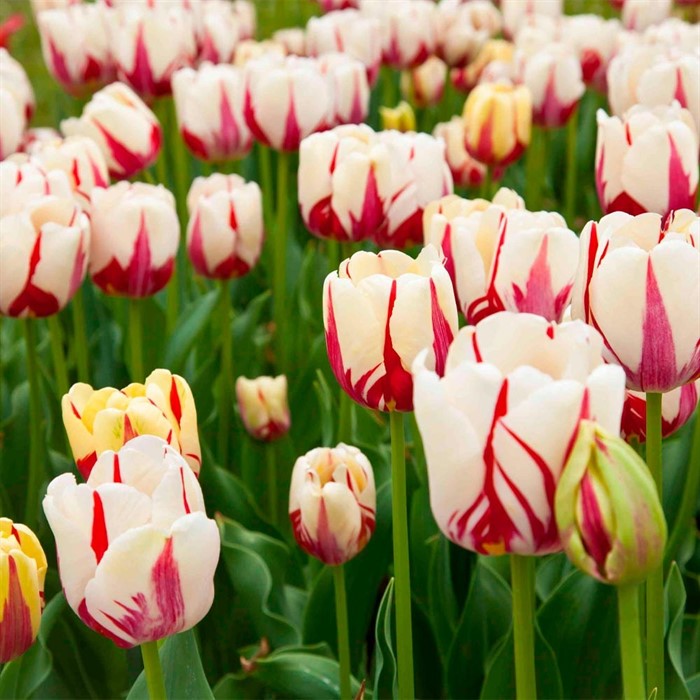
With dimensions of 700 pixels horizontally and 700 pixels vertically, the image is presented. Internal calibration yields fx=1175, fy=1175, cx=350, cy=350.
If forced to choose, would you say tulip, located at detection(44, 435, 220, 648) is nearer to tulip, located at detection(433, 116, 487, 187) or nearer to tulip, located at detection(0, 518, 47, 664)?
tulip, located at detection(0, 518, 47, 664)

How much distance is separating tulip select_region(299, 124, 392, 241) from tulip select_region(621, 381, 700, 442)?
51cm

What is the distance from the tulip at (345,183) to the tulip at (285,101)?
351mm

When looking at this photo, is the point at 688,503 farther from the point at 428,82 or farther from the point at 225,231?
the point at 428,82

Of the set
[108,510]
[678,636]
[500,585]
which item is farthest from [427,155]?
[108,510]

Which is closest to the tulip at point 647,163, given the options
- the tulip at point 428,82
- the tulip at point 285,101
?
the tulip at point 285,101

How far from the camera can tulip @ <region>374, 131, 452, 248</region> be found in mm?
1447

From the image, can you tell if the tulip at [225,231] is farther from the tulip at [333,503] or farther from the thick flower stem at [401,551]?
the thick flower stem at [401,551]

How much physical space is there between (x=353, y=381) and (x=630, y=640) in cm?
31

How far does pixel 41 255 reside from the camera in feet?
4.21

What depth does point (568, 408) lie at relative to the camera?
60cm

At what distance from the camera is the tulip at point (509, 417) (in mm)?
602

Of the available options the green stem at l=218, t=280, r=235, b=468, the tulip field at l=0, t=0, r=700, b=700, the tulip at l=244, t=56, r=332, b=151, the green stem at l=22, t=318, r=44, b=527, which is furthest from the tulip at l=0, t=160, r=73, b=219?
the tulip at l=244, t=56, r=332, b=151

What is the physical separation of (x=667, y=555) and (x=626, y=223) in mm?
636

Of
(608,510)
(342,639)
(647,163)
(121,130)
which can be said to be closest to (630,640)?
(608,510)
